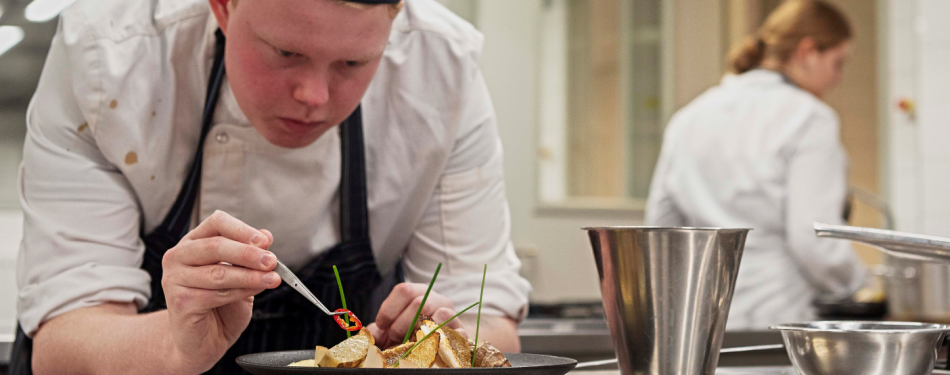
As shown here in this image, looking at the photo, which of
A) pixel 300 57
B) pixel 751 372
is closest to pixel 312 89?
pixel 300 57

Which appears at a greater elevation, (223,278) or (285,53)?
(285,53)

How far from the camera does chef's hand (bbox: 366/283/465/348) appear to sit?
3.32ft

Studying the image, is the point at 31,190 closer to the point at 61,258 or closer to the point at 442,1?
the point at 61,258

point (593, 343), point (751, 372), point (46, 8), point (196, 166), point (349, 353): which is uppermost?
point (46, 8)

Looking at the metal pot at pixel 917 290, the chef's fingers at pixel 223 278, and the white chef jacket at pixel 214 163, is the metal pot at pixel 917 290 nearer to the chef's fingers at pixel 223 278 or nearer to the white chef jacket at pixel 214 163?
the white chef jacket at pixel 214 163

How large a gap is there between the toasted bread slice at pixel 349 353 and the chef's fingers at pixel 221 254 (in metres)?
0.10

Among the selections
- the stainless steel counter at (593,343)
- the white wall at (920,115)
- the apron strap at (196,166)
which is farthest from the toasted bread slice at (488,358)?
the white wall at (920,115)

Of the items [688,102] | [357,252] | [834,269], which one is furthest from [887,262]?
[357,252]

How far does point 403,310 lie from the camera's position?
3.35 feet

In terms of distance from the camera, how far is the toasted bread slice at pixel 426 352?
0.77m

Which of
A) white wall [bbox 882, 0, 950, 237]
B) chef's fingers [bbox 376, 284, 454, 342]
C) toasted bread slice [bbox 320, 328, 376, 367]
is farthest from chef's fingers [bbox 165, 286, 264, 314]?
white wall [bbox 882, 0, 950, 237]

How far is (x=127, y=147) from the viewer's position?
3.85 feet

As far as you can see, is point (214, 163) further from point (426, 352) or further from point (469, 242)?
point (426, 352)

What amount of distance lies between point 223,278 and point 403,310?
0.87 ft
